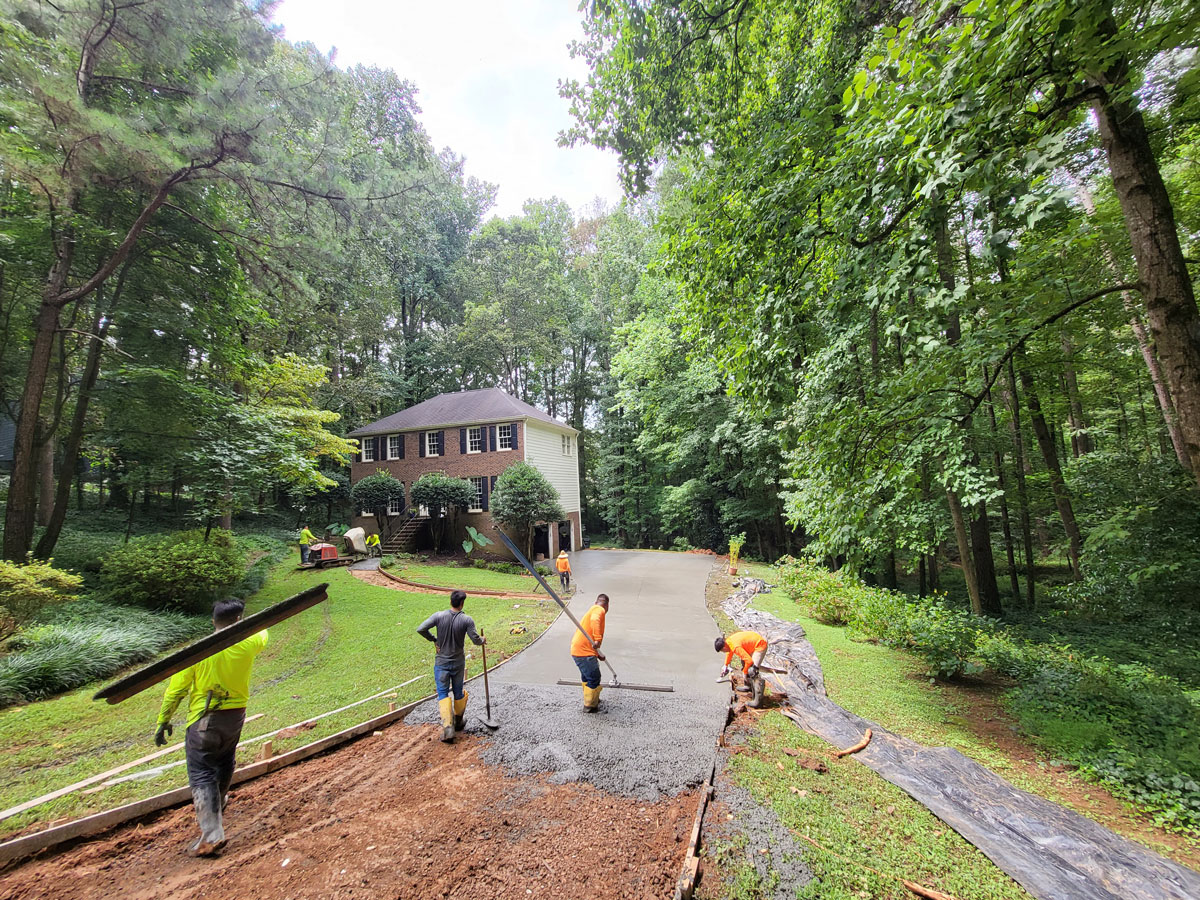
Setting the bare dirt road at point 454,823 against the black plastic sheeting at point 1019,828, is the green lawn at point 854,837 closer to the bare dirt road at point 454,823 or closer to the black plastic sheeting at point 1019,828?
the black plastic sheeting at point 1019,828

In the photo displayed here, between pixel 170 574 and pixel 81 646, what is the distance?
2.69 metres

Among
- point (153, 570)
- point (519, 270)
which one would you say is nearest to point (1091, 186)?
point (153, 570)

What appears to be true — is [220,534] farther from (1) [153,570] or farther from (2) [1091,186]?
(2) [1091,186]

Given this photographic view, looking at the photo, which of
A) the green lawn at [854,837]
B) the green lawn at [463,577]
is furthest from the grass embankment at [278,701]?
the green lawn at [854,837]

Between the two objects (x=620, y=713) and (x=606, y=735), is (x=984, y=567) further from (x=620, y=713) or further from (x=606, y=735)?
(x=606, y=735)

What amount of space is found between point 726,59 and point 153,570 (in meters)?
13.4

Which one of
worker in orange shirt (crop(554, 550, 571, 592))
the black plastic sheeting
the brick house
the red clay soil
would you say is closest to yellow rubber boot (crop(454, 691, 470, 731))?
the red clay soil

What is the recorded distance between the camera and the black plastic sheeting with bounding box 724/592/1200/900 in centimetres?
303

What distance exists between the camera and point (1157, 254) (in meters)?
3.59

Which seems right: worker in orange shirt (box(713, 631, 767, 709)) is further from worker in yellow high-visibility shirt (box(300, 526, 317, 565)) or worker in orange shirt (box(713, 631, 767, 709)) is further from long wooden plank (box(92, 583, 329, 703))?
worker in yellow high-visibility shirt (box(300, 526, 317, 565))

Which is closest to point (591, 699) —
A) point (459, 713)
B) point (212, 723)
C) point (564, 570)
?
point (459, 713)

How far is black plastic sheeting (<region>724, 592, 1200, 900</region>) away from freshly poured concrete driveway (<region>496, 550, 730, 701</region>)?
6.53ft

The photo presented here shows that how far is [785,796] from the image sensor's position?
13.1 ft

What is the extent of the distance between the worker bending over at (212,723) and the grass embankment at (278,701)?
3.77 ft
